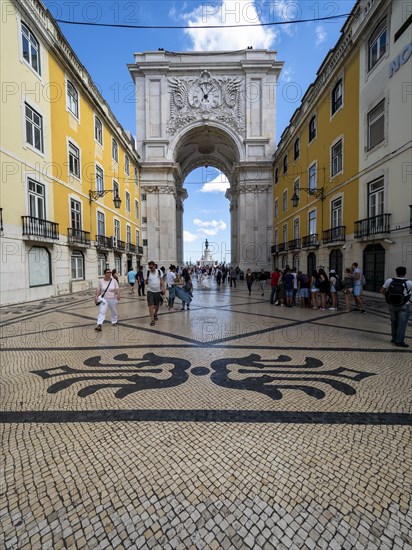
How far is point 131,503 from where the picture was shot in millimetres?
1629

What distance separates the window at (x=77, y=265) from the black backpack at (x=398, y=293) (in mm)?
15007

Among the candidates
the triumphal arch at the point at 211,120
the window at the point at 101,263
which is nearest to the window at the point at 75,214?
the window at the point at 101,263

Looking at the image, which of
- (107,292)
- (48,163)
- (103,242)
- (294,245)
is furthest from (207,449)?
(294,245)

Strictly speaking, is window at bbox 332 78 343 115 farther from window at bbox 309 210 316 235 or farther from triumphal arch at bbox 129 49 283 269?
triumphal arch at bbox 129 49 283 269

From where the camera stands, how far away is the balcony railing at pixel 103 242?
680 inches

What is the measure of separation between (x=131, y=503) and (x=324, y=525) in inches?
47.5

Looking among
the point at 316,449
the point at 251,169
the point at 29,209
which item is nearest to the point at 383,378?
the point at 316,449

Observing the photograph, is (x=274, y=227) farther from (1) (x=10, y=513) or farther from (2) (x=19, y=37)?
(1) (x=10, y=513)

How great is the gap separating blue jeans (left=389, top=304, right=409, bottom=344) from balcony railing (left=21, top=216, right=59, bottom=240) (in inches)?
507

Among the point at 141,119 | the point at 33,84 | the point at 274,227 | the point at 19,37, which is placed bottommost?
the point at 274,227

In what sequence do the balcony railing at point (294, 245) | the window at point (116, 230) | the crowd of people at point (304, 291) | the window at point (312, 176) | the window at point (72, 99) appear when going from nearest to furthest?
the crowd of people at point (304, 291) < the window at point (72, 99) < the window at point (312, 176) < the balcony railing at point (294, 245) < the window at point (116, 230)

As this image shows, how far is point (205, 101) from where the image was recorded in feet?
95.8

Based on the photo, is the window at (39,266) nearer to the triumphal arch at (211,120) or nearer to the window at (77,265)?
the window at (77,265)

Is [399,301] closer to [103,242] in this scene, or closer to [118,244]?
[103,242]
